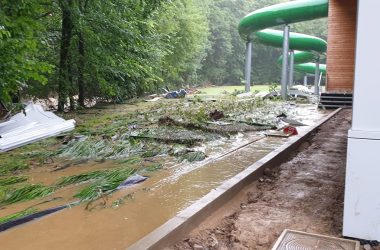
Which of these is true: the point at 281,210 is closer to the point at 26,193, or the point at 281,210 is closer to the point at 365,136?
the point at 365,136

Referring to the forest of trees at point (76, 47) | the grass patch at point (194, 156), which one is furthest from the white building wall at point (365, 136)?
the forest of trees at point (76, 47)

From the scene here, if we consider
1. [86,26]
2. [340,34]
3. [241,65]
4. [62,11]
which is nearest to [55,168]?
A: [86,26]

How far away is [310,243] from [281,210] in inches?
34.4

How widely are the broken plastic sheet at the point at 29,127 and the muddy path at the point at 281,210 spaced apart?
4961 millimetres

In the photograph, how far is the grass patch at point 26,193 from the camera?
423cm

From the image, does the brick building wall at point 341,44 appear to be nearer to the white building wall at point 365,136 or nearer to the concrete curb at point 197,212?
the concrete curb at point 197,212

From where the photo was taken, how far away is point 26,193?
4.36 m

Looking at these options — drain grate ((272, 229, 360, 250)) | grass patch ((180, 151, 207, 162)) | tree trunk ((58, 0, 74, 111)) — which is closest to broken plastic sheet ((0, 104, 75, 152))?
grass patch ((180, 151, 207, 162))

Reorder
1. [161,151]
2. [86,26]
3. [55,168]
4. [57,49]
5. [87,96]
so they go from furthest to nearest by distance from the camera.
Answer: [87,96] < [57,49] < [86,26] < [161,151] < [55,168]

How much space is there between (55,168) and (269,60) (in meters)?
61.1

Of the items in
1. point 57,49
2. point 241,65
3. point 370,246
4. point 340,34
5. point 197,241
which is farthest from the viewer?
point 241,65

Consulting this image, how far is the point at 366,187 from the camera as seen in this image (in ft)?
9.66

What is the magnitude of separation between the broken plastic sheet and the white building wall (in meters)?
6.26

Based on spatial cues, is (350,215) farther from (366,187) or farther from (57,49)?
(57,49)
